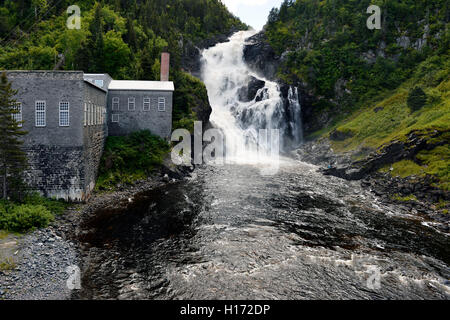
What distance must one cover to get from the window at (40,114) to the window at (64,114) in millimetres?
1043

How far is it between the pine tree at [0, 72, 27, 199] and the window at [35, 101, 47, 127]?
4.22 feet

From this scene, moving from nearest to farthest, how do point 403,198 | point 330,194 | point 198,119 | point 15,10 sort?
point 403,198 → point 330,194 → point 198,119 → point 15,10

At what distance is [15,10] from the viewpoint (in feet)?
180

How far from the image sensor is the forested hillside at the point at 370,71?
38.2m

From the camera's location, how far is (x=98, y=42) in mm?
42438

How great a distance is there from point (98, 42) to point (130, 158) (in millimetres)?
23663

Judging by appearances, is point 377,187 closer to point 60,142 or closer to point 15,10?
point 60,142

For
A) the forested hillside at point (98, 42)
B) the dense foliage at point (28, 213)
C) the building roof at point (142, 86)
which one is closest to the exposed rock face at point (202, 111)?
the forested hillside at point (98, 42)

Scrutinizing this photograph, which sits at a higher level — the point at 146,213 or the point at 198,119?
the point at 198,119

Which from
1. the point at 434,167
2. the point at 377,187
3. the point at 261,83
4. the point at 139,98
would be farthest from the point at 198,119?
the point at 434,167

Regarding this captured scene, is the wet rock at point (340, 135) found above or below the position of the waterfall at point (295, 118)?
below

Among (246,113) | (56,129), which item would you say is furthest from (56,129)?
(246,113)

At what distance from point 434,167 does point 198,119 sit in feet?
95.8

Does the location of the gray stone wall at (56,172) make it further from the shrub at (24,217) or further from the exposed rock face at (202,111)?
the exposed rock face at (202,111)
